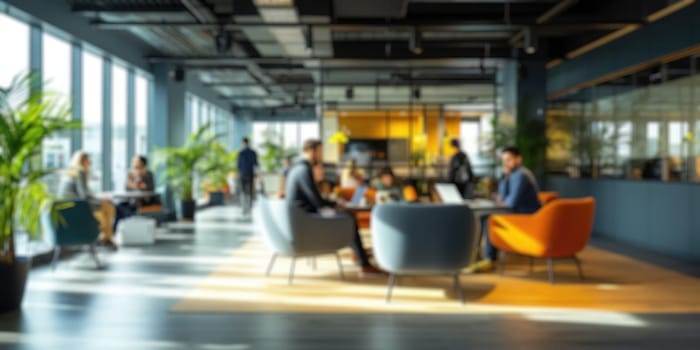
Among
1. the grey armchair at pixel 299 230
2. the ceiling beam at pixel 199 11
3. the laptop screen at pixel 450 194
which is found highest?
the ceiling beam at pixel 199 11

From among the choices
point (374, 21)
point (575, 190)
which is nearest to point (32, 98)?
point (374, 21)

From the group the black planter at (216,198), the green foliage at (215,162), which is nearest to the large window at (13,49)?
the green foliage at (215,162)

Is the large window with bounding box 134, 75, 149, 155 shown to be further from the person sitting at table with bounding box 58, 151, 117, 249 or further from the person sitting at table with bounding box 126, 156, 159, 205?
the person sitting at table with bounding box 58, 151, 117, 249

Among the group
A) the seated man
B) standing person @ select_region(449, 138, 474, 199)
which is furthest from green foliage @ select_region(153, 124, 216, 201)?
the seated man

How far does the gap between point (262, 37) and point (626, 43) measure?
240 inches

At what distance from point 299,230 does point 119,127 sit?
27.1ft

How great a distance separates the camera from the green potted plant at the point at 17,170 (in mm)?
5305

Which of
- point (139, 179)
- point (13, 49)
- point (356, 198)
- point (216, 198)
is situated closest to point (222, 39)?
point (139, 179)

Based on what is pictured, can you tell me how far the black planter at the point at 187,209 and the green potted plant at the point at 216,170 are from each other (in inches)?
34.1

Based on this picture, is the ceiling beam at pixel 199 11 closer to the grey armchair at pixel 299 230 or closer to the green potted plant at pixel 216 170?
the grey armchair at pixel 299 230

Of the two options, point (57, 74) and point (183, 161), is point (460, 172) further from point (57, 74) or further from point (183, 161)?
point (57, 74)

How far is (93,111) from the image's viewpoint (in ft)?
39.7

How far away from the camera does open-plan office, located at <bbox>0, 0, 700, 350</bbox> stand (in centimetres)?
509

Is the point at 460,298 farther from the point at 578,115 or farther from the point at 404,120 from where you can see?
the point at 404,120
